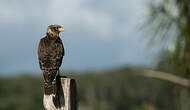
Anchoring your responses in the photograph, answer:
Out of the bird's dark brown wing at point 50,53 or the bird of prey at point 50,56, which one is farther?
the bird's dark brown wing at point 50,53

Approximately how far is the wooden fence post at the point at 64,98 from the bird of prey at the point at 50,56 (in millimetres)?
174

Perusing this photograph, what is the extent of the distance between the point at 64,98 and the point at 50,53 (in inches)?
46.9

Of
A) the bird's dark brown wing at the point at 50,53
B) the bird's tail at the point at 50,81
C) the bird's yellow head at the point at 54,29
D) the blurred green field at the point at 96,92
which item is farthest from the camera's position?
the blurred green field at the point at 96,92

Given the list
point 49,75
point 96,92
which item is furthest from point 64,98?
point 96,92

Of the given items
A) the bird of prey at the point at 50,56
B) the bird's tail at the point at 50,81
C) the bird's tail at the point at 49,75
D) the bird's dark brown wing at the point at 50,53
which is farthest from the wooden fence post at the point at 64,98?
the bird's dark brown wing at the point at 50,53

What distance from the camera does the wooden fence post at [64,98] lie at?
580 cm

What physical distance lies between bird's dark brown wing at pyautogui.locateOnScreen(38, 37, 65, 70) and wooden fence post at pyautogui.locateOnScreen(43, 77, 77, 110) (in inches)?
29.6

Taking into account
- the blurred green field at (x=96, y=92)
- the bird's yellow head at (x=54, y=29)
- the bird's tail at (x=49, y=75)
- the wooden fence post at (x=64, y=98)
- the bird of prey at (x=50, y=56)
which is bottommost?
the blurred green field at (x=96, y=92)

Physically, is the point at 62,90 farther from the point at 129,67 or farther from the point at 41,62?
the point at 129,67

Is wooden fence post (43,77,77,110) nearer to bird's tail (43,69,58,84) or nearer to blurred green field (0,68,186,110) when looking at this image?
bird's tail (43,69,58,84)

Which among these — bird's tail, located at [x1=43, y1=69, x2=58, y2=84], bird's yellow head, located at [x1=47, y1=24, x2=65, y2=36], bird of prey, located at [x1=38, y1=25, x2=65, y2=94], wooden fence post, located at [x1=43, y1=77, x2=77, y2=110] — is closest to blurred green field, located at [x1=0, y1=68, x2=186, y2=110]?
bird's yellow head, located at [x1=47, y1=24, x2=65, y2=36]

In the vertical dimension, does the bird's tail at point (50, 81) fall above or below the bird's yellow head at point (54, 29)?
below

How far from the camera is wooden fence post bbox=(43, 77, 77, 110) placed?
580cm

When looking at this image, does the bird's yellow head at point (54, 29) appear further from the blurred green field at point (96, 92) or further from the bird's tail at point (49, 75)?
the blurred green field at point (96, 92)
